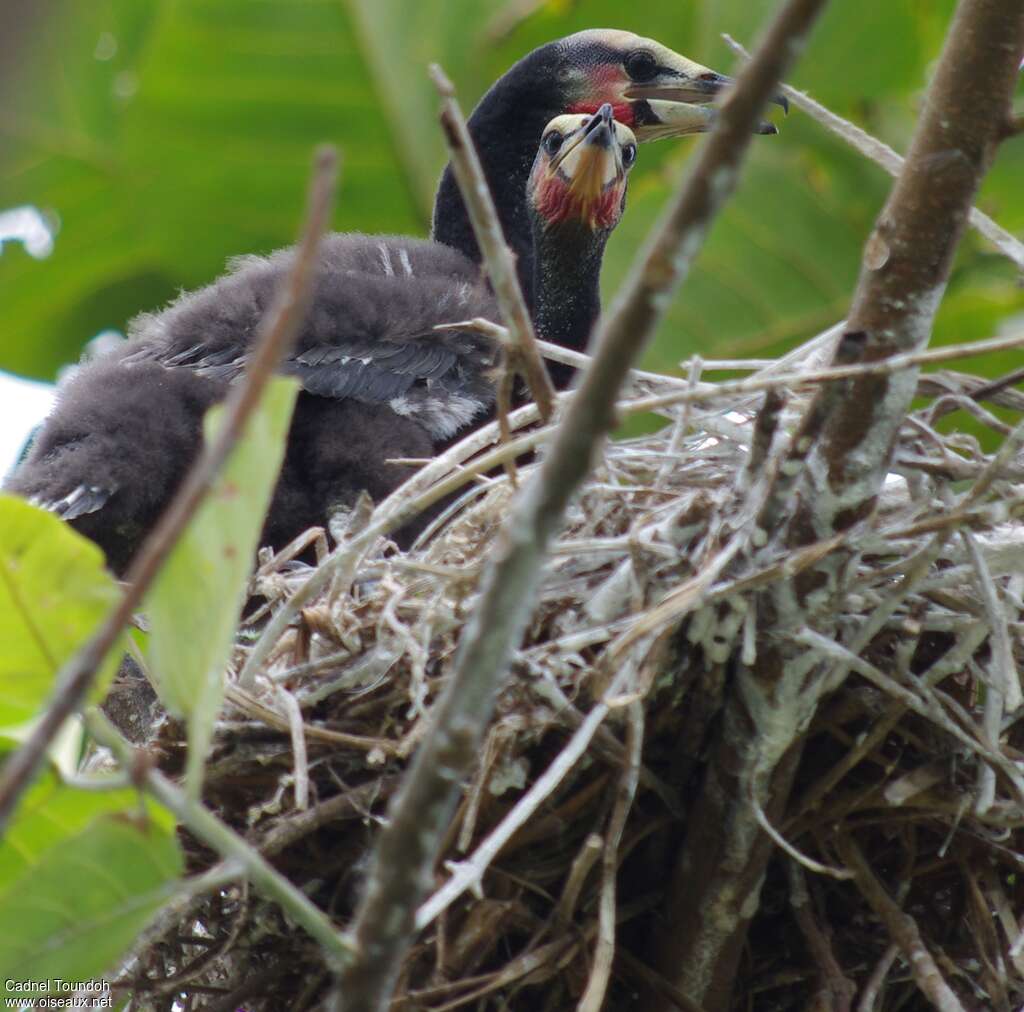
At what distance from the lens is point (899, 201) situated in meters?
1.61

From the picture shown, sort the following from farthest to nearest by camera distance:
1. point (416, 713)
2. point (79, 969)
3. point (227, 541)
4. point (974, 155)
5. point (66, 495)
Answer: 1. point (66, 495)
2. point (416, 713)
3. point (974, 155)
4. point (79, 969)
5. point (227, 541)

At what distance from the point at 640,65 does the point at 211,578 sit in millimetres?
2659

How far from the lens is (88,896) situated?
121 cm

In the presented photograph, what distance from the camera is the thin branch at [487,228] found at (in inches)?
46.4

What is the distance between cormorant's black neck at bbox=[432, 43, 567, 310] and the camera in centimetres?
350

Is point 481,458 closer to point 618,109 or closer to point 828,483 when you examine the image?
point 828,483

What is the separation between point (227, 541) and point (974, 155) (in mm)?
888

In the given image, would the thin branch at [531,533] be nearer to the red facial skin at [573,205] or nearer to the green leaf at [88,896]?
the green leaf at [88,896]

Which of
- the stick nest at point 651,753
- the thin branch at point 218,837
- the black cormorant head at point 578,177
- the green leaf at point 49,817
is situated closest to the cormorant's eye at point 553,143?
the black cormorant head at point 578,177

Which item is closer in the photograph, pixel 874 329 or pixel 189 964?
pixel 874 329

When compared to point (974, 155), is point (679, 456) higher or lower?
lower

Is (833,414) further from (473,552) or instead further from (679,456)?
(473,552)

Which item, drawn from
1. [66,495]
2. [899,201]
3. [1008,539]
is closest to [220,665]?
[899,201]

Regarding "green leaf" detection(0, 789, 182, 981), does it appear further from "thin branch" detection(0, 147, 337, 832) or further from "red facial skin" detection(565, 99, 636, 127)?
"red facial skin" detection(565, 99, 636, 127)
